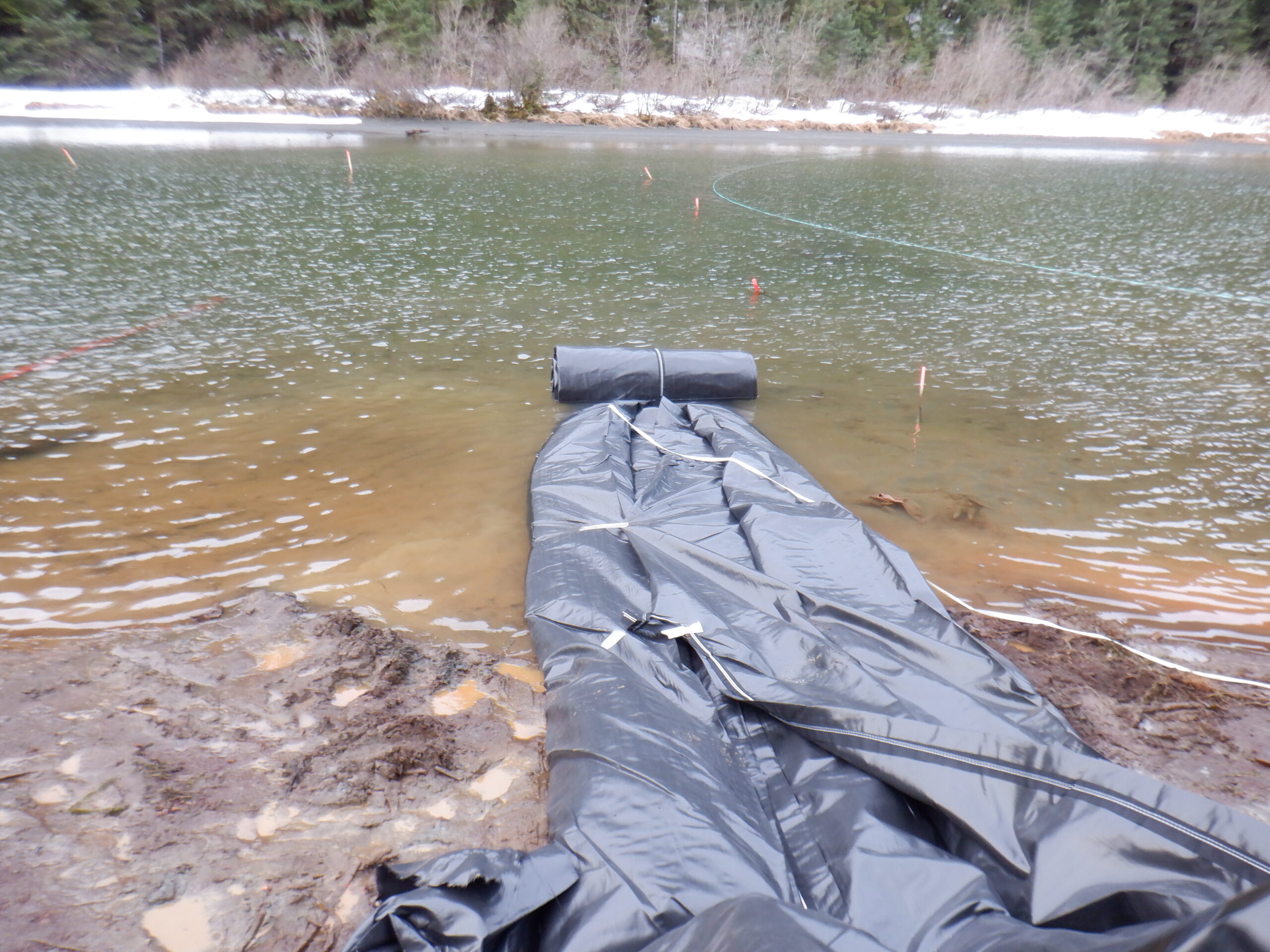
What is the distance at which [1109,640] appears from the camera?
3010 millimetres

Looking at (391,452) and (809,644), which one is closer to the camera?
(809,644)

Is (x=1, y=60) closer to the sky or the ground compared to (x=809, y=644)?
closer to the sky

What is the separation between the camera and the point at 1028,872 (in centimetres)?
164

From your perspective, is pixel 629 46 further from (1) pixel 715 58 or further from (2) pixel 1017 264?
(2) pixel 1017 264

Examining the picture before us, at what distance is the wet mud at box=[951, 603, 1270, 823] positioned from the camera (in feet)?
7.77

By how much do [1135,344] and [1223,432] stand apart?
209cm

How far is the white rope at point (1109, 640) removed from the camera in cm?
282

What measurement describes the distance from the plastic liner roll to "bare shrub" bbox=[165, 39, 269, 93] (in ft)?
108

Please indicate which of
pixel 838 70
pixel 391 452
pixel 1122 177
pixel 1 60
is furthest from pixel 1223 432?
pixel 1 60

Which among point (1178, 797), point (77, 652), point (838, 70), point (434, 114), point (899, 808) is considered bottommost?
point (77, 652)

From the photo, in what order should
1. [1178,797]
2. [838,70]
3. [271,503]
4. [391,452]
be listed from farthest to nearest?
[838,70], [391,452], [271,503], [1178,797]

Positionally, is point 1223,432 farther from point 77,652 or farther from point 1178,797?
point 77,652

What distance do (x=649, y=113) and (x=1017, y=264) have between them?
79.4ft

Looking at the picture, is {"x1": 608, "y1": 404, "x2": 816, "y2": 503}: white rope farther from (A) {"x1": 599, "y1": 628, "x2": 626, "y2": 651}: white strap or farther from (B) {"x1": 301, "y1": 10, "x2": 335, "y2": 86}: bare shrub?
(B) {"x1": 301, "y1": 10, "x2": 335, "y2": 86}: bare shrub
